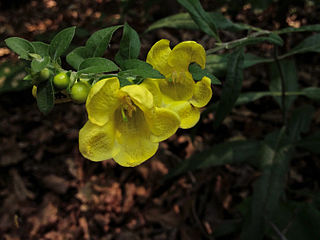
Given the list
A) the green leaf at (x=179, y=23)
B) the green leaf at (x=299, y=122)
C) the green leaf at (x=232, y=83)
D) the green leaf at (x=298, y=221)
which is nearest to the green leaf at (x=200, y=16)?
the green leaf at (x=232, y=83)

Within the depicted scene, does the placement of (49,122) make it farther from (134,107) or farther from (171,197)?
(134,107)

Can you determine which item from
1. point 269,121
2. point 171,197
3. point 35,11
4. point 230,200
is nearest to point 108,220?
point 171,197

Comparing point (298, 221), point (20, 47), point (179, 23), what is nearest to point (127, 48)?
point (20, 47)

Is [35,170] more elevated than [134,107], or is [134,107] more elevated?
[134,107]

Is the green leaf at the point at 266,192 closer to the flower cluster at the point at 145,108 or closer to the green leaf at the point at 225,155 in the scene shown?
the green leaf at the point at 225,155

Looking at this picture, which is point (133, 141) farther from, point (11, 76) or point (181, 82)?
point (11, 76)

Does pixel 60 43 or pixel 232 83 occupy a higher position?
pixel 60 43
